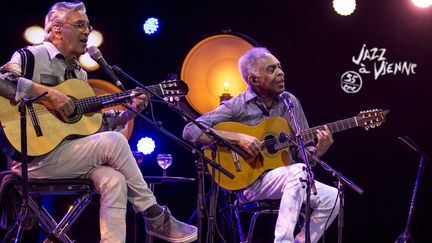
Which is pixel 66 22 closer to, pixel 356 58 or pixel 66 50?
pixel 66 50

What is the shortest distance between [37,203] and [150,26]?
3.07 m

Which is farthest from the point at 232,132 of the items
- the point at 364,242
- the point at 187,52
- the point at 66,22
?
the point at 364,242

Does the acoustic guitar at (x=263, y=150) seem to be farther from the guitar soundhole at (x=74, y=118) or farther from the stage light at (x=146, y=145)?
the stage light at (x=146, y=145)

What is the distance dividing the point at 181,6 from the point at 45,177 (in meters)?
3.27

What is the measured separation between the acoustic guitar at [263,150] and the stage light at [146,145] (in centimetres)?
155

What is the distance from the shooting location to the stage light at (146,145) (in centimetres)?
634

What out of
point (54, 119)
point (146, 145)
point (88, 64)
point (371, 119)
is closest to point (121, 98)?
point (54, 119)

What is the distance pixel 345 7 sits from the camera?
6746mm

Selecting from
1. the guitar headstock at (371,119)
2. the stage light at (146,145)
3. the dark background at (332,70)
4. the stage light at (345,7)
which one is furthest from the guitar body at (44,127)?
the stage light at (345,7)

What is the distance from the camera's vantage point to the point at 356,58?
677cm

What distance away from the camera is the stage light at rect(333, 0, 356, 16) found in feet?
22.1

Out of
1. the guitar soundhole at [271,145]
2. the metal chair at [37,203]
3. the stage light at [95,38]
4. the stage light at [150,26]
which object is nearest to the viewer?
the metal chair at [37,203]

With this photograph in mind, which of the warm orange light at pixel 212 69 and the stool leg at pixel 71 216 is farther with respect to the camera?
the warm orange light at pixel 212 69

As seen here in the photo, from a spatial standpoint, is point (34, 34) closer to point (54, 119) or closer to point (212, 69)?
point (212, 69)
